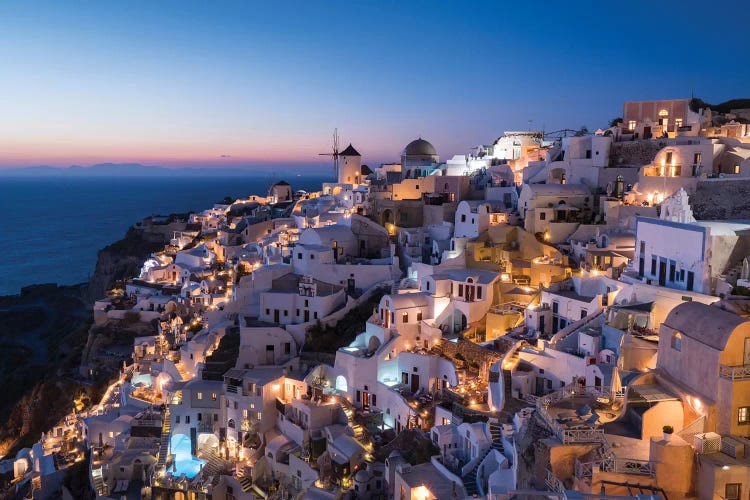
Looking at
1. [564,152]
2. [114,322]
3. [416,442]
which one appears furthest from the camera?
[114,322]

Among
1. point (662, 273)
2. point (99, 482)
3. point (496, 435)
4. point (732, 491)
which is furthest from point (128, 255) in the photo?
point (732, 491)

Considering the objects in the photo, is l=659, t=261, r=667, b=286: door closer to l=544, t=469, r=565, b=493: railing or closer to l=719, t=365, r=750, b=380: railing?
l=719, t=365, r=750, b=380: railing

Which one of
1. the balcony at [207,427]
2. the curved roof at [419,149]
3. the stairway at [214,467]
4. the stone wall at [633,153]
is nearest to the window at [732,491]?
the stairway at [214,467]

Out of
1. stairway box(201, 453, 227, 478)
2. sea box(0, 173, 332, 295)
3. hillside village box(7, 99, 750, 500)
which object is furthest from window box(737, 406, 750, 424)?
sea box(0, 173, 332, 295)

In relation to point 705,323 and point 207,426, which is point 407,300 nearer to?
point 207,426

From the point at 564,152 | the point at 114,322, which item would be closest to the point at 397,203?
the point at 564,152

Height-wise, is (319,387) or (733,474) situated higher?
(733,474)

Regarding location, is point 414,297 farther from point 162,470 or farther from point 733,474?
point 733,474
